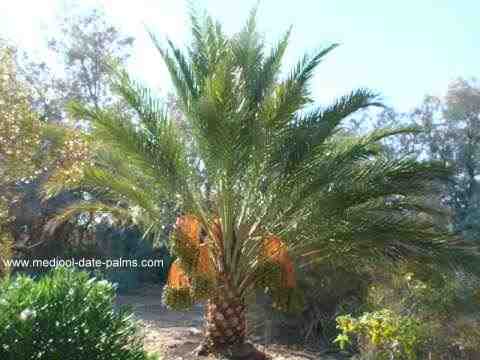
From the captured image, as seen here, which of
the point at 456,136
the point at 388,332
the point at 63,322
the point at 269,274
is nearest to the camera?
the point at 63,322

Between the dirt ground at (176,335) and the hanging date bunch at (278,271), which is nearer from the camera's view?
the hanging date bunch at (278,271)

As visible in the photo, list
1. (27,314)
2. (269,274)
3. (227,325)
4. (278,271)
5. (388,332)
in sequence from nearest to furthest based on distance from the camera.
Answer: (27,314), (388,332), (278,271), (269,274), (227,325)

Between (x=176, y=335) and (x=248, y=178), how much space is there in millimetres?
4756

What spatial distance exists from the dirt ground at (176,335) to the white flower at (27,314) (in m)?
2.63

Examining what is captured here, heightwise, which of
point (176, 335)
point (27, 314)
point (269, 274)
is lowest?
point (176, 335)

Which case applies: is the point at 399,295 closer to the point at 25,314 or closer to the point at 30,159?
the point at 30,159

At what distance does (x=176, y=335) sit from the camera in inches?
491

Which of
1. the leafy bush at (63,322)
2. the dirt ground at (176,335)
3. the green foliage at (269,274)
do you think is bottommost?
the dirt ground at (176,335)

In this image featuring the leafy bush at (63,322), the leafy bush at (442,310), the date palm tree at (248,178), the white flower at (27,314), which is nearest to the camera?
the white flower at (27,314)

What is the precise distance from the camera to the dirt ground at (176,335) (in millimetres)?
10617

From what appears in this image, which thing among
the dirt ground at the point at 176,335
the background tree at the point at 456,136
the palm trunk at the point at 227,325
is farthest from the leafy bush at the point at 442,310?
the background tree at the point at 456,136

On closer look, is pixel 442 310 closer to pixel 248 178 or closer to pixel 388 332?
pixel 388 332

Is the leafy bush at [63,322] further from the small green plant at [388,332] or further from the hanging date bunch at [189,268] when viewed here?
the small green plant at [388,332]

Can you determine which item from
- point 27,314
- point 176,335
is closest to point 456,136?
point 176,335
